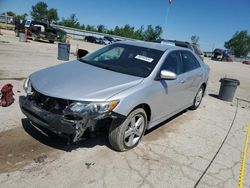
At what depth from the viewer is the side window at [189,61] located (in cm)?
549

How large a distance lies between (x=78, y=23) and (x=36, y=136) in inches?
3443

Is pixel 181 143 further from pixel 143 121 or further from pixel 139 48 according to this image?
pixel 139 48

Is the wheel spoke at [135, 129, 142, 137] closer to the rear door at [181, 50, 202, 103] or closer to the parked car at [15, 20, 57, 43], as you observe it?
the rear door at [181, 50, 202, 103]

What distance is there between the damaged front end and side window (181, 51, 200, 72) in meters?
2.53

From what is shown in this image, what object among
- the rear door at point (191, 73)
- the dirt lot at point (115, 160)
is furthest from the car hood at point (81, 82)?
the rear door at point (191, 73)

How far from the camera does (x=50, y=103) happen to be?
3490 millimetres

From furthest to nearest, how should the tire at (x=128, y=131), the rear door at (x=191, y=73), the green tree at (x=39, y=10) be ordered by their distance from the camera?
the green tree at (x=39, y=10) < the rear door at (x=191, y=73) < the tire at (x=128, y=131)

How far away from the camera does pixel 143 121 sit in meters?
4.21

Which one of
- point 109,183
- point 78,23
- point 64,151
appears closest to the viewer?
point 109,183

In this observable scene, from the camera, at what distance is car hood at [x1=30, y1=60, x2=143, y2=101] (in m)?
3.41

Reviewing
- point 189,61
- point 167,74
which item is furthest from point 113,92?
point 189,61

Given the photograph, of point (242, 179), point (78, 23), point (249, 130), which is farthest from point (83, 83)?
point (78, 23)

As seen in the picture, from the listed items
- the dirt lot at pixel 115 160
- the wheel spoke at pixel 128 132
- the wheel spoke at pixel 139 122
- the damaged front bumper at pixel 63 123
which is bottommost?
the dirt lot at pixel 115 160

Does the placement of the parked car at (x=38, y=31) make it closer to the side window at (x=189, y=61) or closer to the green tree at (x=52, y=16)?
the side window at (x=189, y=61)
